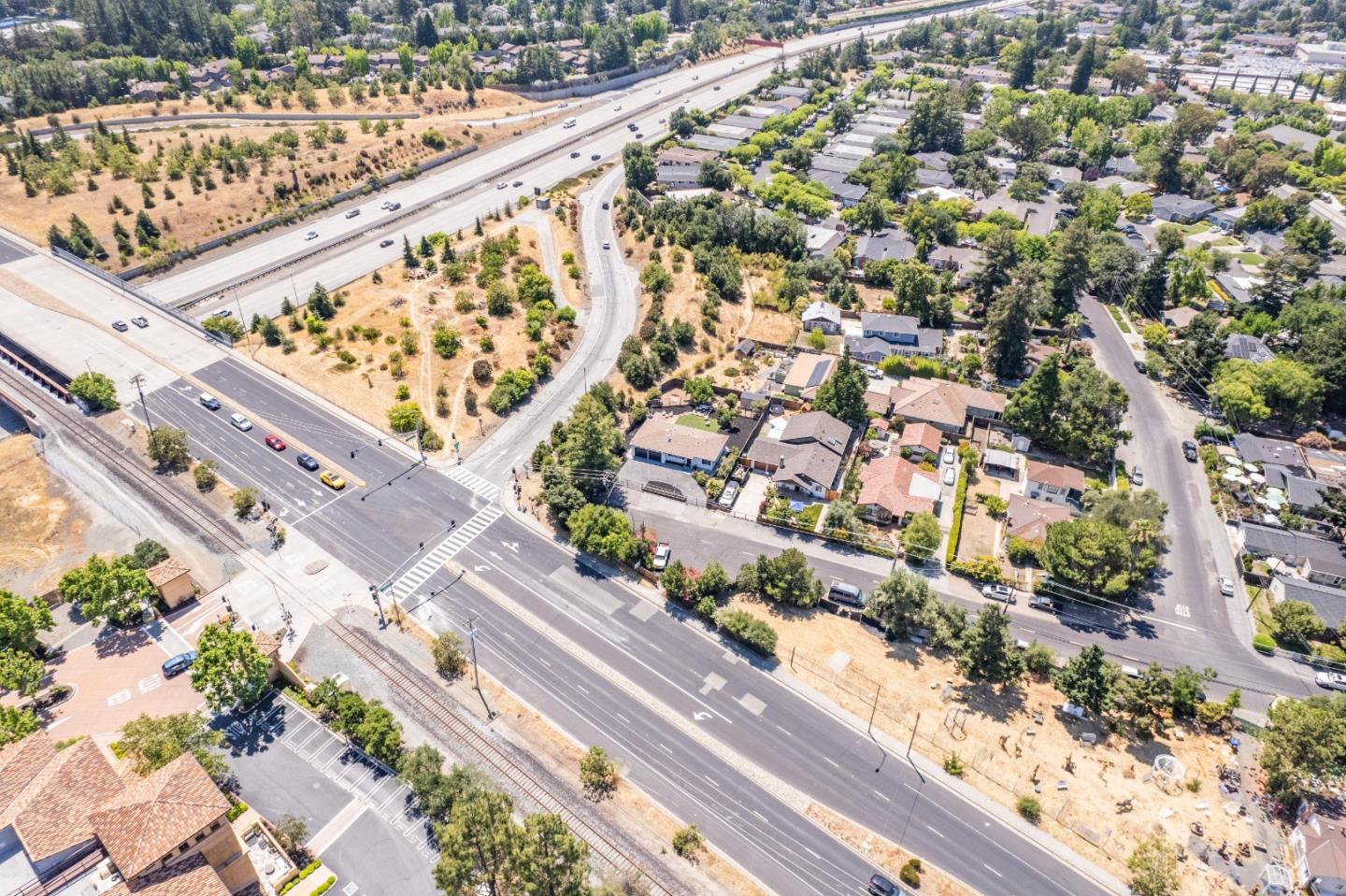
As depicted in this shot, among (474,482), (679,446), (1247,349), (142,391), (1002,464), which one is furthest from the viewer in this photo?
(1247,349)

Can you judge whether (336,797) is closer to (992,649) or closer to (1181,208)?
(992,649)

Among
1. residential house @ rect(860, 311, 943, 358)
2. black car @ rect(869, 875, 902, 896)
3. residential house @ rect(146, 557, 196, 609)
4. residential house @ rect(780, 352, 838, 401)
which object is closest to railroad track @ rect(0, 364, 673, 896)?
residential house @ rect(146, 557, 196, 609)

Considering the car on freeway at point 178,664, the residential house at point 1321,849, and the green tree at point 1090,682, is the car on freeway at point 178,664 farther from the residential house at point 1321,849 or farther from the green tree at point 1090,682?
the residential house at point 1321,849

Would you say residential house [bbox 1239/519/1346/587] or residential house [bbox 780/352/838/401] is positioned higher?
residential house [bbox 780/352/838/401]

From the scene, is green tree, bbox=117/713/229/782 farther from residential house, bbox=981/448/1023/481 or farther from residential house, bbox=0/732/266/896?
residential house, bbox=981/448/1023/481

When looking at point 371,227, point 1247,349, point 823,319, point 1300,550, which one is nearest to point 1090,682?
point 1300,550

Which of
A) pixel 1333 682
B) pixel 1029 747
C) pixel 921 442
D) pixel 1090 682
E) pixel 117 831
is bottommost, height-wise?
pixel 1029 747

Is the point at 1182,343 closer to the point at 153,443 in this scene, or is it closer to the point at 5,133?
the point at 153,443
